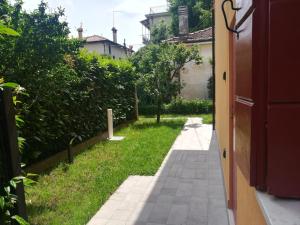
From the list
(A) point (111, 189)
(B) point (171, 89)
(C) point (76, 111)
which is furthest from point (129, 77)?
(A) point (111, 189)

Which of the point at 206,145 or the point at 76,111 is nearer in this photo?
the point at 76,111

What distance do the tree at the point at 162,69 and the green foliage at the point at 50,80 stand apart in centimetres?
298

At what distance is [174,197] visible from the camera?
14.5ft

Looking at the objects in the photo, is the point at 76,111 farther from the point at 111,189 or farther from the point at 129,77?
the point at 129,77

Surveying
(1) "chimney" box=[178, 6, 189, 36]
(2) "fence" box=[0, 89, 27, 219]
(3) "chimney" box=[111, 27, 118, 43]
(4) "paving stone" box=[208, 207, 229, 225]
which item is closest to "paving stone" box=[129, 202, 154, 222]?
(4) "paving stone" box=[208, 207, 229, 225]

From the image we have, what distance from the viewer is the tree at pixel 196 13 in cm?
2502

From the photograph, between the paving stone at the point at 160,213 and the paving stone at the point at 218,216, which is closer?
the paving stone at the point at 218,216

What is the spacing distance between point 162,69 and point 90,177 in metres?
7.48

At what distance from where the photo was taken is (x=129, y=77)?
11.5 m

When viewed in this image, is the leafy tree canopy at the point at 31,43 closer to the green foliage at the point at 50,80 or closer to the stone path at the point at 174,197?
the green foliage at the point at 50,80

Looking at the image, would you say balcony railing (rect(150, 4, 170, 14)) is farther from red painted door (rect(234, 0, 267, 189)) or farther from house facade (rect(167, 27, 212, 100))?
red painted door (rect(234, 0, 267, 189))

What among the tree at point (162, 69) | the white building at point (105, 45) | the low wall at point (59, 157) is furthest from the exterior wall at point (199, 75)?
the white building at point (105, 45)

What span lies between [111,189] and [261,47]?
4162 mm

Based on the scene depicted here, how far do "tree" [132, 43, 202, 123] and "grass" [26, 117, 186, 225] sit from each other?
3.48 m
